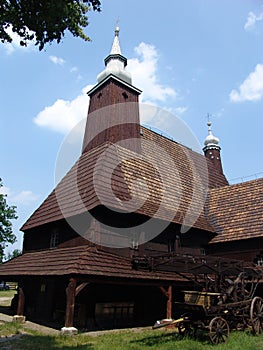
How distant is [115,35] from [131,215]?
566 inches

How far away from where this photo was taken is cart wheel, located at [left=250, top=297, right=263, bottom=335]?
988 cm

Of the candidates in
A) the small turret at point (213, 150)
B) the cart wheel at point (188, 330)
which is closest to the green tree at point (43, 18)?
the cart wheel at point (188, 330)

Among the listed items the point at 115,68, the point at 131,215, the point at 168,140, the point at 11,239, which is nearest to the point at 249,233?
the point at 131,215

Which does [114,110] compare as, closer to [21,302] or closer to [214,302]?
[21,302]

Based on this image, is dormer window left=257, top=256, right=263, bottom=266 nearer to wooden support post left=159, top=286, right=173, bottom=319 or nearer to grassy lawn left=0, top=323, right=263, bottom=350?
wooden support post left=159, top=286, right=173, bottom=319

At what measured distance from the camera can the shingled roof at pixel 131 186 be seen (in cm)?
1325

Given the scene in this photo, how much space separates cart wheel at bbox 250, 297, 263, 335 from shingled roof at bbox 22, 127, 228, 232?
5.06 meters

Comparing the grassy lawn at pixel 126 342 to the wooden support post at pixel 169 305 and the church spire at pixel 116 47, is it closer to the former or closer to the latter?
the wooden support post at pixel 169 305

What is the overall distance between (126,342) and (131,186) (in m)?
6.87

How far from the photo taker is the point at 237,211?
1756 cm

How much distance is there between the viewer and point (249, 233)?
15.5 m

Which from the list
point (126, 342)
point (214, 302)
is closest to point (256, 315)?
point (214, 302)

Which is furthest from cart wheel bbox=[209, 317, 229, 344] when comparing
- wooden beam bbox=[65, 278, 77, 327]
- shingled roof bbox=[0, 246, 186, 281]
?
wooden beam bbox=[65, 278, 77, 327]

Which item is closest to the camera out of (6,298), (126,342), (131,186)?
(126,342)
